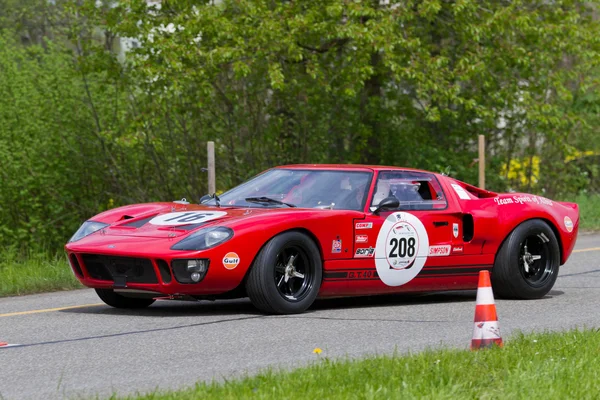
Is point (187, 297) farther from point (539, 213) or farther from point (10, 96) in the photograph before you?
point (10, 96)

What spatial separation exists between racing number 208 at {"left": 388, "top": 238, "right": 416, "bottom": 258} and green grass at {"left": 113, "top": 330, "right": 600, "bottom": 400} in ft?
9.62

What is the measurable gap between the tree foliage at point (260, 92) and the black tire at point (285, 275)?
11.1m

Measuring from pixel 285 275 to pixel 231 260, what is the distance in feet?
1.81

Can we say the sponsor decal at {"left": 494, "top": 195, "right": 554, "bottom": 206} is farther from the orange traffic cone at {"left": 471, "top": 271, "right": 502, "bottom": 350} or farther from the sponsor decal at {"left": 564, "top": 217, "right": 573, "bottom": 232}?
the orange traffic cone at {"left": 471, "top": 271, "right": 502, "bottom": 350}

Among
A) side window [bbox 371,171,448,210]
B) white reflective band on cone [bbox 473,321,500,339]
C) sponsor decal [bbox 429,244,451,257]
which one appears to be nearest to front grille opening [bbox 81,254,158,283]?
side window [bbox 371,171,448,210]

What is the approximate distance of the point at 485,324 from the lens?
715 centimetres

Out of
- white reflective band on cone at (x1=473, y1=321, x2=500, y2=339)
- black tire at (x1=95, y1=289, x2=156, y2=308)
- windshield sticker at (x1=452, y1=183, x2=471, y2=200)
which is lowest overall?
black tire at (x1=95, y1=289, x2=156, y2=308)

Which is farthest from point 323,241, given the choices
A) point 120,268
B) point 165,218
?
point 120,268

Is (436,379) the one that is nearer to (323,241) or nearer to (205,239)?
(205,239)


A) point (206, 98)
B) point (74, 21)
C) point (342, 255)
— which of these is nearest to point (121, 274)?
point (342, 255)

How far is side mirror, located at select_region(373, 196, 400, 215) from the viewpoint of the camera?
980 cm

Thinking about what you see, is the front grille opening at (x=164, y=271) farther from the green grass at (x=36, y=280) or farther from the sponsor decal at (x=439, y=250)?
the green grass at (x=36, y=280)

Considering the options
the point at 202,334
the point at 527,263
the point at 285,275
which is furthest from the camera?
the point at 527,263

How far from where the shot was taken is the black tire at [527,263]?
35.2ft
